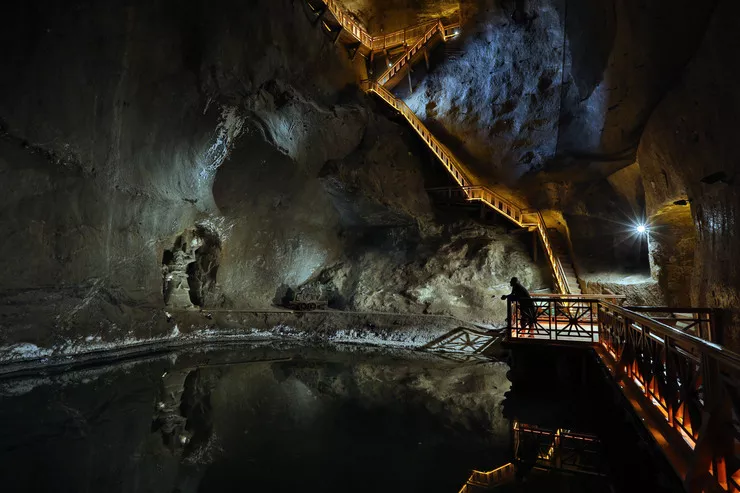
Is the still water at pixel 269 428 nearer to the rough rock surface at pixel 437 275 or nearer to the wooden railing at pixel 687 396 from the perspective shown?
the wooden railing at pixel 687 396

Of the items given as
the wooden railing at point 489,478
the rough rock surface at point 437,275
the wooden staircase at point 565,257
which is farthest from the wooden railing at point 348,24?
the wooden railing at point 489,478

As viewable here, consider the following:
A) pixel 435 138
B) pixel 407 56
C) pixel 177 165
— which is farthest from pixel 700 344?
pixel 407 56

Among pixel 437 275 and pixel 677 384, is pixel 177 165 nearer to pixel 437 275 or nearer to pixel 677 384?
pixel 437 275

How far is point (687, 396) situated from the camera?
3.73 metres

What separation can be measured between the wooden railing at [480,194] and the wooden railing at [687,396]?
997 cm

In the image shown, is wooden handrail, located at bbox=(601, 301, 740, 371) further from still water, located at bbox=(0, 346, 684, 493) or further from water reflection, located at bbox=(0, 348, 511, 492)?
water reflection, located at bbox=(0, 348, 511, 492)

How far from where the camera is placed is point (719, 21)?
7410 mm

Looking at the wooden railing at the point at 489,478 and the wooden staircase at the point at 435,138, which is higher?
the wooden staircase at the point at 435,138

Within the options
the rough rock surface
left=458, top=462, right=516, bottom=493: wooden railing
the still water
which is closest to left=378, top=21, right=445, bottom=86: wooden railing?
the rough rock surface

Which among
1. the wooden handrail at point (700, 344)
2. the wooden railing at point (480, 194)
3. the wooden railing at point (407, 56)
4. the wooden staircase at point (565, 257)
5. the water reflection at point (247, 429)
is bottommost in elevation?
the water reflection at point (247, 429)

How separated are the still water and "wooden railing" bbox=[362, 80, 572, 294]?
7107mm

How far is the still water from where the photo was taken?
4.81m

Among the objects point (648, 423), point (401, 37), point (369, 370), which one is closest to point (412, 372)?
point (369, 370)

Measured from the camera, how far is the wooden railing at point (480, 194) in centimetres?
1600
